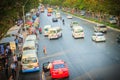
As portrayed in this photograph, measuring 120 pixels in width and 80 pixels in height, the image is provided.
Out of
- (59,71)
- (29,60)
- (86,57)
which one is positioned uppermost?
(29,60)

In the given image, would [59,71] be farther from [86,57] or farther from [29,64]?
[86,57]

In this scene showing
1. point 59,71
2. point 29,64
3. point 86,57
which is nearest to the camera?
point 59,71

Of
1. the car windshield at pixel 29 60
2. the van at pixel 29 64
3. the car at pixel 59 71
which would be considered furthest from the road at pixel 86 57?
the car windshield at pixel 29 60

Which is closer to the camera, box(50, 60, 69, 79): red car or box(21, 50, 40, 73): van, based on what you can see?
box(50, 60, 69, 79): red car

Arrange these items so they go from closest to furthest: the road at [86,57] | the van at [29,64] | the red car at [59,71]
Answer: the red car at [59,71]
the road at [86,57]
the van at [29,64]

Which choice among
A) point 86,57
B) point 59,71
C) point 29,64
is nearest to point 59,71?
point 59,71

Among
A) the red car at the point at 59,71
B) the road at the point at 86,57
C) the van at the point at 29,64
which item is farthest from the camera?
the van at the point at 29,64

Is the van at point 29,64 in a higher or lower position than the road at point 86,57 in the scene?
higher

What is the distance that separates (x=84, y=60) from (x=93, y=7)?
180ft

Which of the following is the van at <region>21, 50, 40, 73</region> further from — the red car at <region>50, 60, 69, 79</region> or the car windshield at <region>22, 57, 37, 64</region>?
the red car at <region>50, 60, 69, 79</region>

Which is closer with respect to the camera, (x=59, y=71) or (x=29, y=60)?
(x=59, y=71)

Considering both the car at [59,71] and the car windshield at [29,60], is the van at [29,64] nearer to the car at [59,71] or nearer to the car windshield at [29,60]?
the car windshield at [29,60]

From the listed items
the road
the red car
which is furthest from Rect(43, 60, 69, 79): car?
the road

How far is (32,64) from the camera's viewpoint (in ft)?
103
